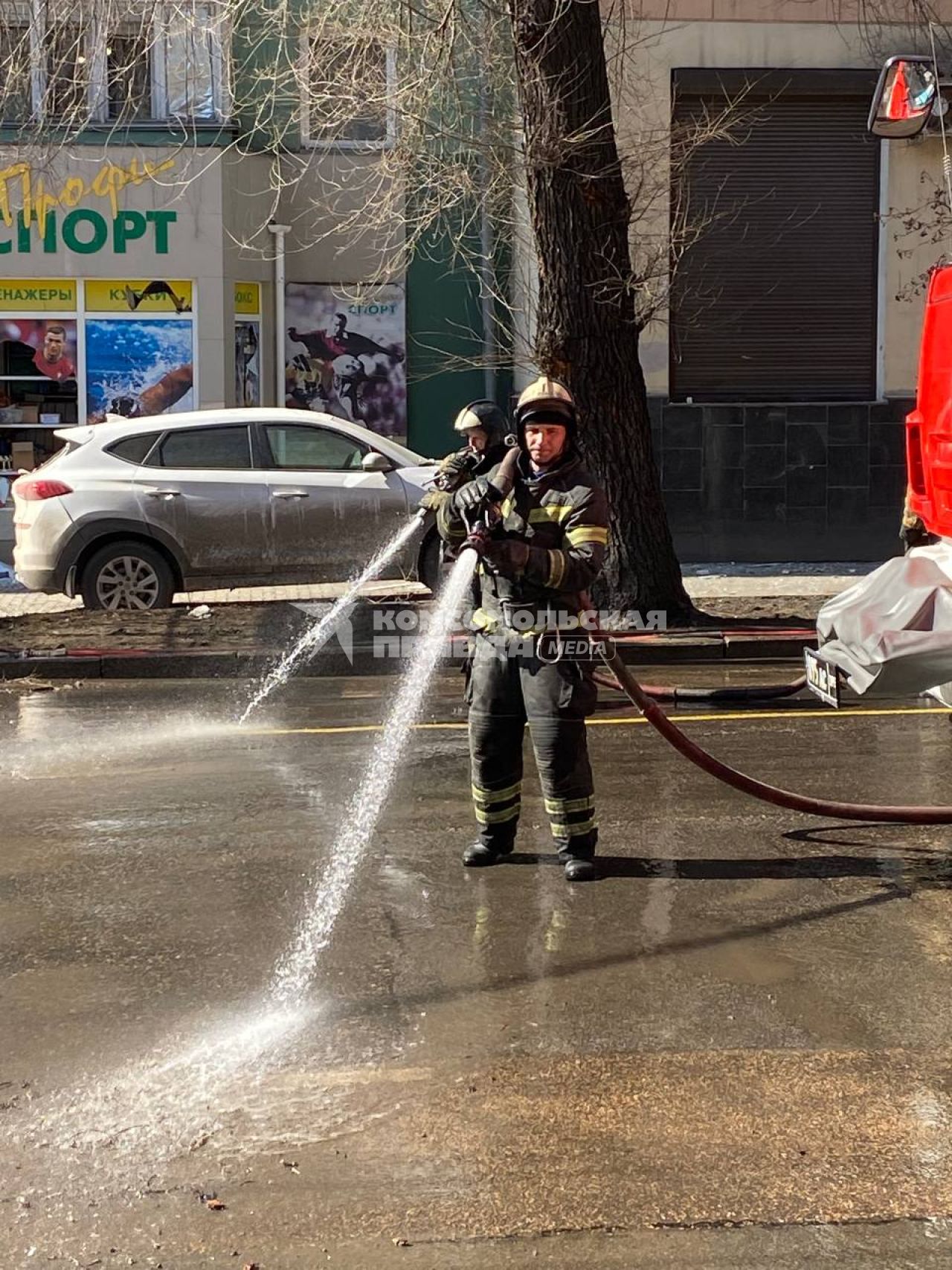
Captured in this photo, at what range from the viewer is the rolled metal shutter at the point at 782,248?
16.5 m

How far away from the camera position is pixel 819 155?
16.8m

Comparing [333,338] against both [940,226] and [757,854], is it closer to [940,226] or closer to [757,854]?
[940,226]

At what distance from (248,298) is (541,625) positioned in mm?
13140

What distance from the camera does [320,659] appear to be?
10.9 meters

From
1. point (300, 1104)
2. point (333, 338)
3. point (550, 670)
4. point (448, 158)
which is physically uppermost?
point (448, 158)

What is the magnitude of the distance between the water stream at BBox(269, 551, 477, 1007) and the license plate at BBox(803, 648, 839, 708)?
54.6 inches

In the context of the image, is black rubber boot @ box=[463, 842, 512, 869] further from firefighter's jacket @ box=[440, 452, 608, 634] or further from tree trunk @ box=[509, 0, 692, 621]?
tree trunk @ box=[509, 0, 692, 621]

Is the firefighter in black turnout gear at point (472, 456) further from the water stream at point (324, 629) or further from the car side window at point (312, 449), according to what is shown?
the car side window at point (312, 449)

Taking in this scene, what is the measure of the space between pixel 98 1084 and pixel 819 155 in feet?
49.2

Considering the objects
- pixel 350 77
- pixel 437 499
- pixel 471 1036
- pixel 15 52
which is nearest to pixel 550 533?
pixel 437 499

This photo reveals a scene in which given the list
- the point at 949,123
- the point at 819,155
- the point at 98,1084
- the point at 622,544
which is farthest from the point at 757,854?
the point at 819,155

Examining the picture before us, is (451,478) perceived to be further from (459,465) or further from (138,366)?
(138,366)

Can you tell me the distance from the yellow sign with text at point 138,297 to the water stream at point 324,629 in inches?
211

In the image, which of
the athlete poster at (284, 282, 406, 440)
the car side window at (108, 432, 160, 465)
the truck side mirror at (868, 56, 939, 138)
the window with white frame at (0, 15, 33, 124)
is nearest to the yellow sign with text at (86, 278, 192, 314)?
the athlete poster at (284, 282, 406, 440)
